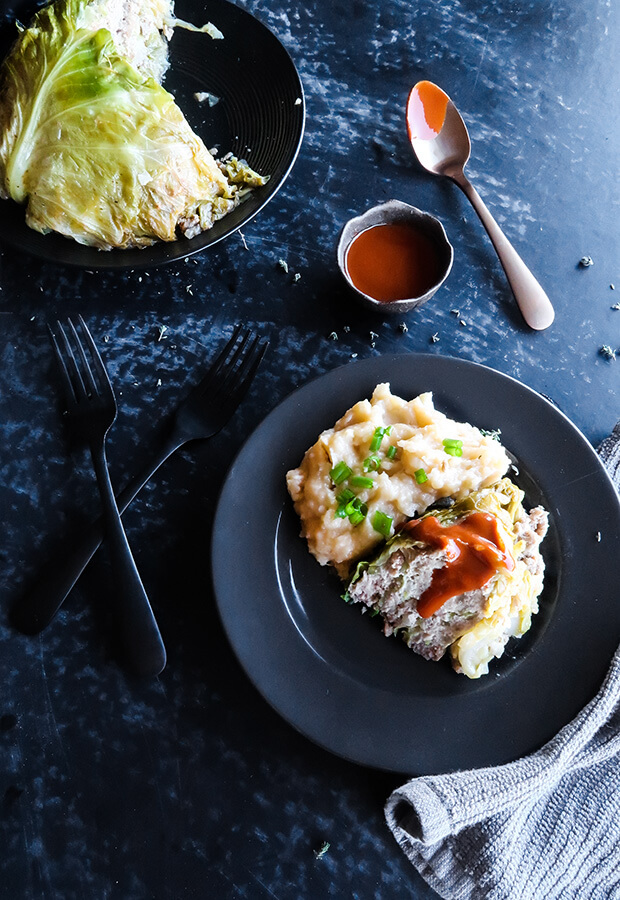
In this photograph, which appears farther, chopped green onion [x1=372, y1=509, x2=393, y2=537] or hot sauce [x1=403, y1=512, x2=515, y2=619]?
chopped green onion [x1=372, y1=509, x2=393, y2=537]

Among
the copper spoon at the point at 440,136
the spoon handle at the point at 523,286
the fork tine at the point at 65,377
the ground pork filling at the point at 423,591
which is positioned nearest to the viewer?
the ground pork filling at the point at 423,591

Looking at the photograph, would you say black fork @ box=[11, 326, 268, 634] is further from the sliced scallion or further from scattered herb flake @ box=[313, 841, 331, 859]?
scattered herb flake @ box=[313, 841, 331, 859]

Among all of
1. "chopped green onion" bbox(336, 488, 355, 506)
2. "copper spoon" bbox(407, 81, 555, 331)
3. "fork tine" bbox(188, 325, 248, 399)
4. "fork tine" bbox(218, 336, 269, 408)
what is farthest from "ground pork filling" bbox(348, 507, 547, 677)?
"copper spoon" bbox(407, 81, 555, 331)

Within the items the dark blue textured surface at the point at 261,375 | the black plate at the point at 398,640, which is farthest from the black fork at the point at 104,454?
the black plate at the point at 398,640

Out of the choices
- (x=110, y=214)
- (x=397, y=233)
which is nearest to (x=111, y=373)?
(x=110, y=214)

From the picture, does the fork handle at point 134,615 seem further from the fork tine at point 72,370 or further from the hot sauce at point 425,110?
the hot sauce at point 425,110

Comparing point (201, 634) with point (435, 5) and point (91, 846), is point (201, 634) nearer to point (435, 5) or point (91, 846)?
point (91, 846)
